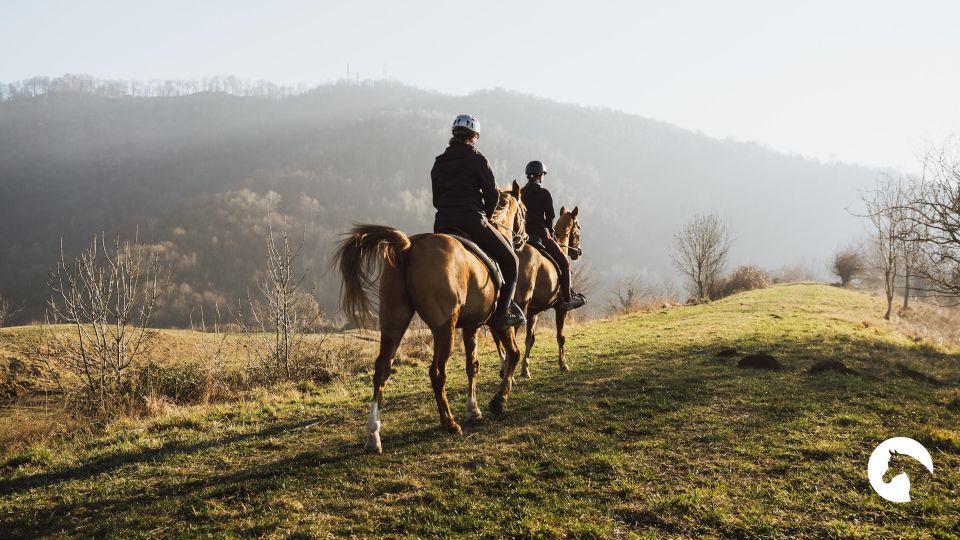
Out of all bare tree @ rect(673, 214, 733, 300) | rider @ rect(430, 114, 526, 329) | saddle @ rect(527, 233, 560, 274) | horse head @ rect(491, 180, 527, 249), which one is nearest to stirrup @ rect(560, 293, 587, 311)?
saddle @ rect(527, 233, 560, 274)

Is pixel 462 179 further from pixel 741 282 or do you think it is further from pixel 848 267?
pixel 848 267

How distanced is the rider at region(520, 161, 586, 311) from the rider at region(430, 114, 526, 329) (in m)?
2.91

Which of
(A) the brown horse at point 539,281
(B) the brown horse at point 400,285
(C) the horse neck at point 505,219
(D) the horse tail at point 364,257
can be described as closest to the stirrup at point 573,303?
(A) the brown horse at point 539,281

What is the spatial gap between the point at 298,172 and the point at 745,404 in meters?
162

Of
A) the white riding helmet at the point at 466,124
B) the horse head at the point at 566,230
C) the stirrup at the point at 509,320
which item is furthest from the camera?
the horse head at the point at 566,230

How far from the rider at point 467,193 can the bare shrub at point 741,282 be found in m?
41.2

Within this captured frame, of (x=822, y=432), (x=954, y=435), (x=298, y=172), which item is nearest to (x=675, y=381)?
(x=822, y=432)

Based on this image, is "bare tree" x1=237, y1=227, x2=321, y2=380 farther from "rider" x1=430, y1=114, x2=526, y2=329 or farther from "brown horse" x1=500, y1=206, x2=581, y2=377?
"rider" x1=430, y1=114, x2=526, y2=329

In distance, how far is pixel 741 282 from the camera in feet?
146

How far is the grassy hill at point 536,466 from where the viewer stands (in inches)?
162

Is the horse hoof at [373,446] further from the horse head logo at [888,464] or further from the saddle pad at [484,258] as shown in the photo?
the horse head logo at [888,464]

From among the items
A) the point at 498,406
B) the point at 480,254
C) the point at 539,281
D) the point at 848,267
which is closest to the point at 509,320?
the point at 480,254

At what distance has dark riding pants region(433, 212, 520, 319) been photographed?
22.4 feet

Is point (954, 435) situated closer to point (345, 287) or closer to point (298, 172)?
point (345, 287)
